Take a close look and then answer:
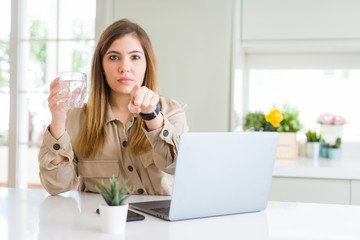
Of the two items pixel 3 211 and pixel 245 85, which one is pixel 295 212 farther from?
pixel 245 85

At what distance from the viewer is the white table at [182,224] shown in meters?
1.00

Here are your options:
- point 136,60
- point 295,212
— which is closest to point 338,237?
point 295,212

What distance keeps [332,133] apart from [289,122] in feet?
1.01

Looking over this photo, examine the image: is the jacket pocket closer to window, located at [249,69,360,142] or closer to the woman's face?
the woman's face

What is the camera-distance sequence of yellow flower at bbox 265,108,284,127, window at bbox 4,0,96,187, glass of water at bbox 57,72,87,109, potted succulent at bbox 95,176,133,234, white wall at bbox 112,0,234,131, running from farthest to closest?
window at bbox 4,0,96,187 < yellow flower at bbox 265,108,284,127 < white wall at bbox 112,0,234,131 < glass of water at bbox 57,72,87,109 < potted succulent at bbox 95,176,133,234

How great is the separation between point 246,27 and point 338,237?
1.85 meters

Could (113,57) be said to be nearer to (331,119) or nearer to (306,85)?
(331,119)

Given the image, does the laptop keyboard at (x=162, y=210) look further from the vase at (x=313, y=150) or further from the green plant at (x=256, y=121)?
the vase at (x=313, y=150)

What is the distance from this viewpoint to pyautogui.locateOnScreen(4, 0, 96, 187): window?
9.62 feet

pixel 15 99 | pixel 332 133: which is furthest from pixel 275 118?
pixel 15 99

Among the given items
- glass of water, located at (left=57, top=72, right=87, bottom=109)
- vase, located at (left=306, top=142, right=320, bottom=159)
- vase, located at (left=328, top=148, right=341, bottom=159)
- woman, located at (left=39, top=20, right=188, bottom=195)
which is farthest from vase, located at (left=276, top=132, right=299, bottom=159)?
glass of water, located at (left=57, top=72, right=87, bottom=109)

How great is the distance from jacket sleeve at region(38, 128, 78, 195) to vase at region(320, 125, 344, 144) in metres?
1.89

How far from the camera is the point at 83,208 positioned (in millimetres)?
1259

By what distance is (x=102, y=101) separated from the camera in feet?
5.59
